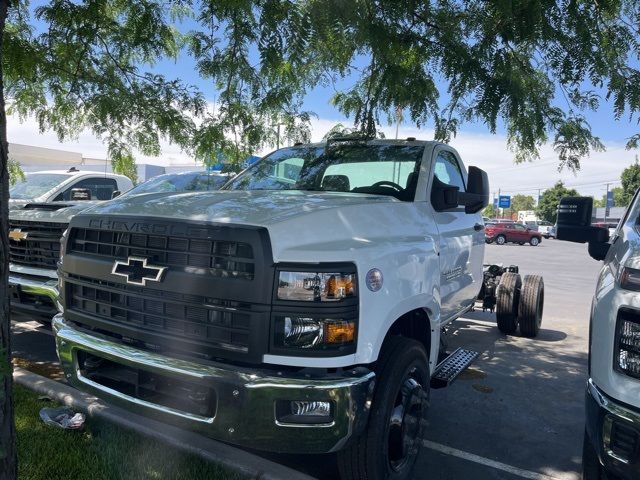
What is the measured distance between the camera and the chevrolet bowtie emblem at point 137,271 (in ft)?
9.55

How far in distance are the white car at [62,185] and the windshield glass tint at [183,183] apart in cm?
95

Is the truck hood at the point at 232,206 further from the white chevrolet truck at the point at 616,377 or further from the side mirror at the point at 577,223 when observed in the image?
the white chevrolet truck at the point at 616,377

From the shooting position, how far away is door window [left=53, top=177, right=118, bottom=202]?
7.83m

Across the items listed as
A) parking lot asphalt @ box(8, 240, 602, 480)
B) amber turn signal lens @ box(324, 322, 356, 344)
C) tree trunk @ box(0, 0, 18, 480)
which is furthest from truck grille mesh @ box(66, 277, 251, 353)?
parking lot asphalt @ box(8, 240, 602, 480)

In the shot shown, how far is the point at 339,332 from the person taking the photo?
2629mm

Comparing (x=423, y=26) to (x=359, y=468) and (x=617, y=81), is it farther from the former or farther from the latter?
(x=359, y=468)

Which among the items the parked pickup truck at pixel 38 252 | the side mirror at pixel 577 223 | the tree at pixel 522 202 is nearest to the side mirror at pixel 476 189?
the side mirror at pixel 577 223

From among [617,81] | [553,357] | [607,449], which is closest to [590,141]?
[617,81]

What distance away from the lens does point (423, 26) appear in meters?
4.62

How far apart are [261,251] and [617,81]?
3537mm

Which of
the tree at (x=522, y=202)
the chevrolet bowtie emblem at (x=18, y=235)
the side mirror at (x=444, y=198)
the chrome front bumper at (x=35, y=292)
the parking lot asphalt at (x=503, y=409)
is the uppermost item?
the tree at (x=522, y=202)

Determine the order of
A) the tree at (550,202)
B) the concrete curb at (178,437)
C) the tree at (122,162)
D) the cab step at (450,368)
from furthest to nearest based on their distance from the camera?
the tree at (550,202) < the tree at (122,162) < the cab step at (450,368) < the concrete curb at (178,437)

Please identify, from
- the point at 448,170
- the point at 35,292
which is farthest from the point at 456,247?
the point at 35,292

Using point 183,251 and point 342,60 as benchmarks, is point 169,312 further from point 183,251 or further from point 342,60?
point 342,60
